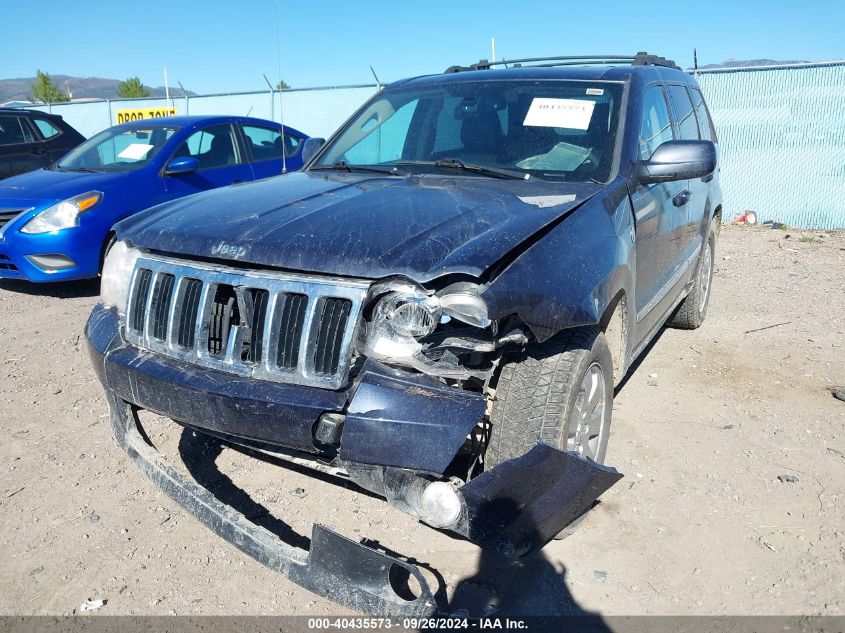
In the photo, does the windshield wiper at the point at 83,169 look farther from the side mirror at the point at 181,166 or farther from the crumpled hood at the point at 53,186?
the side mirror at the point at 181,166

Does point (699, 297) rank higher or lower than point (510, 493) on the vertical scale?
lower

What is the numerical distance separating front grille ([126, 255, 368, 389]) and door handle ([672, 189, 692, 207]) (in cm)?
245

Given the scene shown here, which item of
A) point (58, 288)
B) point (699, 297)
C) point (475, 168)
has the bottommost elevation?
point (58, 288)

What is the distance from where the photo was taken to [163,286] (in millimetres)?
2711

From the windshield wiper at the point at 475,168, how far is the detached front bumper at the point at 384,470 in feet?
4.73

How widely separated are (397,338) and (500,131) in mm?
1700

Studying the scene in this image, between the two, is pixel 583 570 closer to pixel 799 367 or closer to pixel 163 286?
pixel 163 286

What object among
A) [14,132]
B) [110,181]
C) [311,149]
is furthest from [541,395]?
[14,132]

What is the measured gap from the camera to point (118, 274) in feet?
9.92

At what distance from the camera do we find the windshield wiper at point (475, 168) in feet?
10.9

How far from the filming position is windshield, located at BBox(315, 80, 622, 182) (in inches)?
134

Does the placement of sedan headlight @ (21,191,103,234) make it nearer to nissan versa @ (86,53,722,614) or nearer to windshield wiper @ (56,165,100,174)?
windshield wiper @ (56,165,100,174)

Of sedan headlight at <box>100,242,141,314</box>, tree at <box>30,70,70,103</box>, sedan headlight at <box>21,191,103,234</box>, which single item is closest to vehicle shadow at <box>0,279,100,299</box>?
sedan headlight at <box>21,191,103,234</box>

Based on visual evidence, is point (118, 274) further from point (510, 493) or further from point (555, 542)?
point (555, 542)
